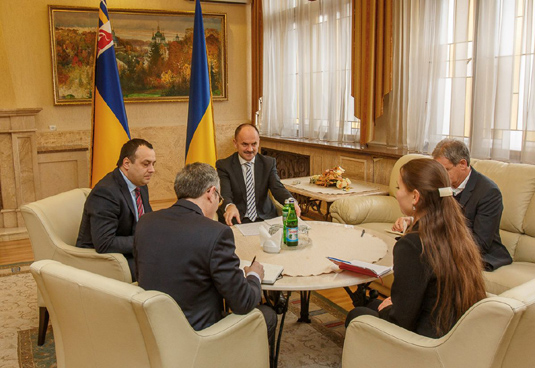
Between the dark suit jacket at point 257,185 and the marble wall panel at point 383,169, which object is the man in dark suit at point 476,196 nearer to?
the dark suit jacket at point 257,185

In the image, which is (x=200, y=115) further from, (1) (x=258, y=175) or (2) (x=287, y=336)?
(2) (x=287, y=336)

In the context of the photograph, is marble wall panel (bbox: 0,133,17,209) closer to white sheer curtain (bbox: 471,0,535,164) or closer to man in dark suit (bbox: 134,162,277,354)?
man in dark suit (bbox: 134,162,277,354)

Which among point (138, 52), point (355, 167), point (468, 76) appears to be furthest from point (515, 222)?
point (138, 52)

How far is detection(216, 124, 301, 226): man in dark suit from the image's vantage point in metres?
3.84

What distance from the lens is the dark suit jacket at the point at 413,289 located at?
185 centimetres

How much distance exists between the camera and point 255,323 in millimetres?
2109

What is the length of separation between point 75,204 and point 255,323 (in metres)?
1.77

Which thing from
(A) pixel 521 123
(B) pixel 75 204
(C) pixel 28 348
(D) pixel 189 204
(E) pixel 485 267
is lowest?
(C) pixel 28 348

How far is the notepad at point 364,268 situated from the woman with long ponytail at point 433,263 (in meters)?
0.35

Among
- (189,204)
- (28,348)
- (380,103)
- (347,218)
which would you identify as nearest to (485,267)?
(347,218)

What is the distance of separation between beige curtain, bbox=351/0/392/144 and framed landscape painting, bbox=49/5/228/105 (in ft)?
9.71

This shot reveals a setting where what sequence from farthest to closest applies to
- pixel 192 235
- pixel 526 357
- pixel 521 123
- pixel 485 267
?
1. pixel 521 123
2. pixel 485 267
3. pixel 192 235
4. pixel 526 357

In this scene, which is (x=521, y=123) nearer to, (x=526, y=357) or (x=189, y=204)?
(x=526, y=357)

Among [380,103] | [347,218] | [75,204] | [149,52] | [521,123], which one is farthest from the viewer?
[149,52]
